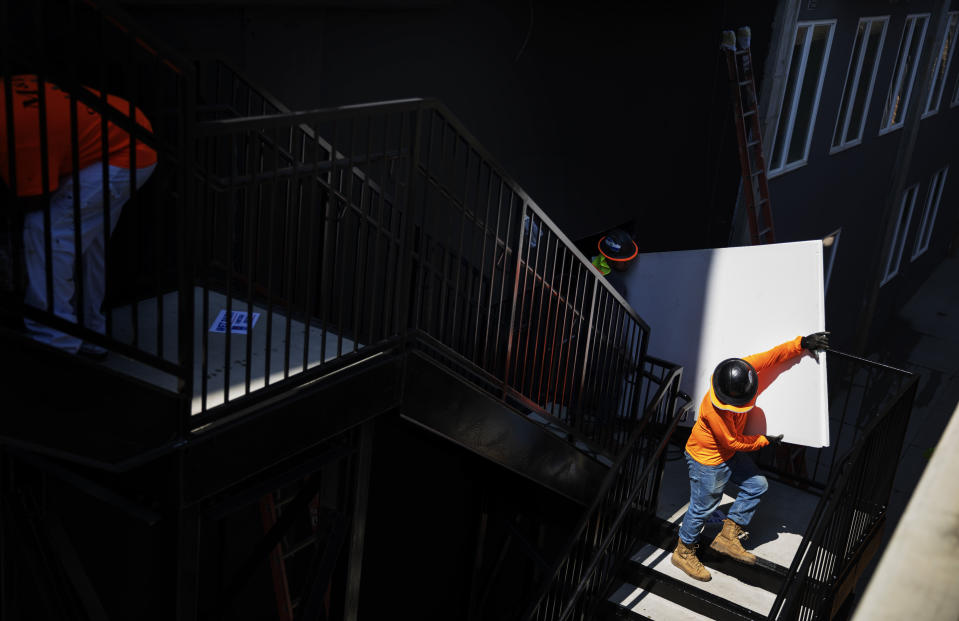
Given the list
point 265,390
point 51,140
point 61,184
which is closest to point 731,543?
point 265,390

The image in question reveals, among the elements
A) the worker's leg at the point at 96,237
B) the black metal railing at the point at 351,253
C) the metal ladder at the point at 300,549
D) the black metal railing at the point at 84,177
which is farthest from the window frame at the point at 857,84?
the worker's leg at the point at 96,237

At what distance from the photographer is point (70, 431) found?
294 centimetres

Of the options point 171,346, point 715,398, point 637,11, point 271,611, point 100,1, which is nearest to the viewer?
point 100,1

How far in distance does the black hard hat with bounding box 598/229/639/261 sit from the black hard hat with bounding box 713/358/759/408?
1939 millimetres

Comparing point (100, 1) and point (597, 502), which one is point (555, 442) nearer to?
point (597, 502)

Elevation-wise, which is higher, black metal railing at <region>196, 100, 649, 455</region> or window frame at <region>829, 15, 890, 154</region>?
window frame at <region>829, 15, 890, 154</region>

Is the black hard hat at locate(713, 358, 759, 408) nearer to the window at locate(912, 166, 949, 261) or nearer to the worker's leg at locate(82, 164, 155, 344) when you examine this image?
the worker's leg at locate(82, 164, 155, 344)

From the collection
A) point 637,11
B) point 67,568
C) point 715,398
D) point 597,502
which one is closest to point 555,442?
point 597,502

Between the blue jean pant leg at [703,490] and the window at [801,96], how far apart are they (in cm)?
686

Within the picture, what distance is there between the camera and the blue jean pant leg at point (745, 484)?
6867mm

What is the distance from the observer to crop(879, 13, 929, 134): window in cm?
1656

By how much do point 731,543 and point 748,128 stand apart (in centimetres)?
605

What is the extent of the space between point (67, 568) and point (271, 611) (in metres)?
2.47

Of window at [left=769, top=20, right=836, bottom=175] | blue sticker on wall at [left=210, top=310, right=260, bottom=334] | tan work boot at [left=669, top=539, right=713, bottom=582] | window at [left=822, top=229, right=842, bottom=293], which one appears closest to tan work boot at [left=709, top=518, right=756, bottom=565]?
tan work boot at [left=669, top=539, right=713, bottom=582]
